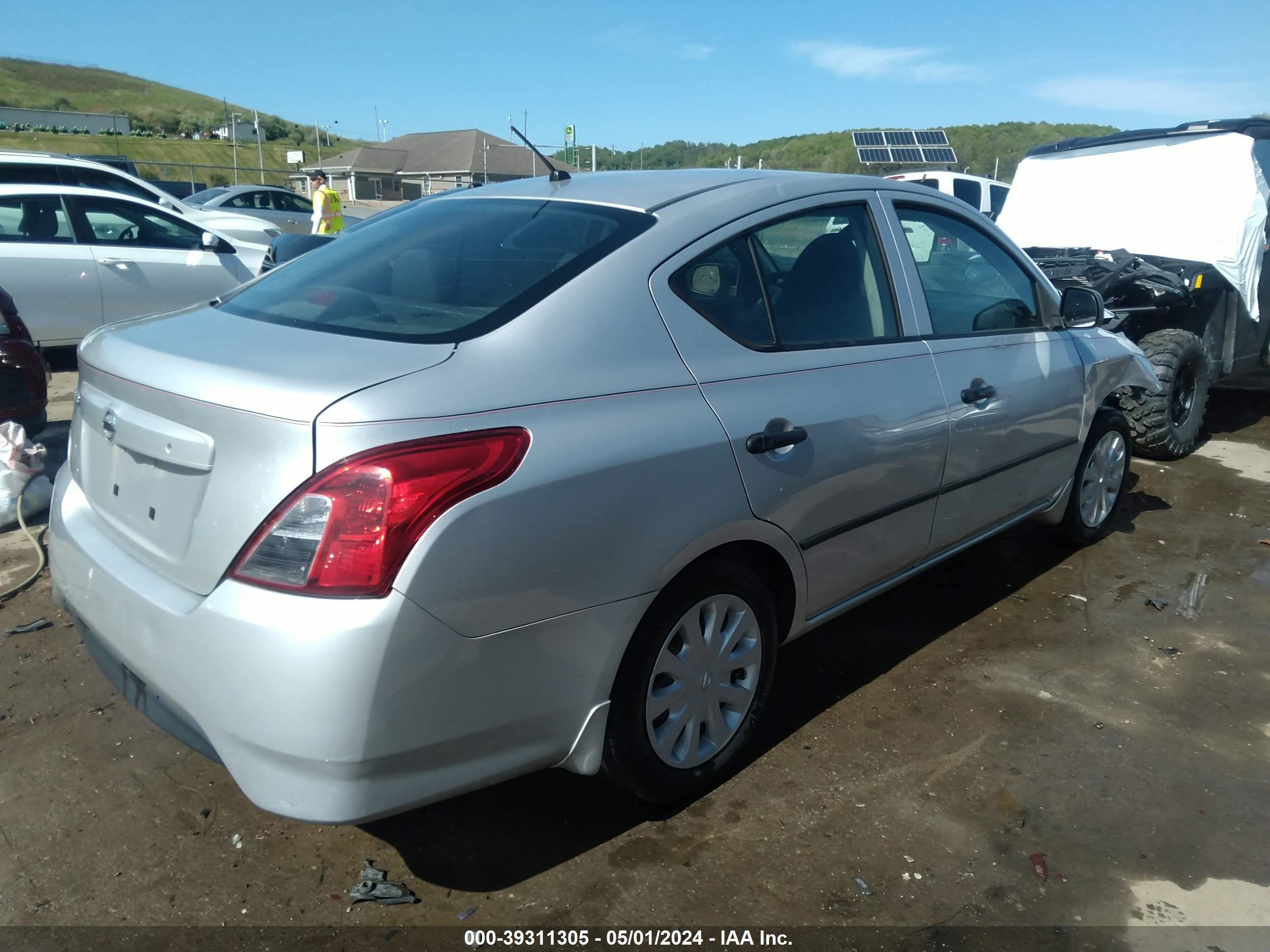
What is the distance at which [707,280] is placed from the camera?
263cm

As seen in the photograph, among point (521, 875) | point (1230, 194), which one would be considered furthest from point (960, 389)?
point (1230, 194)

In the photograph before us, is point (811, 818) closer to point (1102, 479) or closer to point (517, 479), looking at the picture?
point (517, 479)

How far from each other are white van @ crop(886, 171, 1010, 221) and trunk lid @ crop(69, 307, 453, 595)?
13.0 meters

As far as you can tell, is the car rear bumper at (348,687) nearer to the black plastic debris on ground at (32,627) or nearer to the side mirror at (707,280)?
→ the side mirror at (707,280)

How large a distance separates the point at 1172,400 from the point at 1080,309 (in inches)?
117

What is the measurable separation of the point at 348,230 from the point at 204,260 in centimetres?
596

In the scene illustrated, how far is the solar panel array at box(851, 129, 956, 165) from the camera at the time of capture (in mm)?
22891

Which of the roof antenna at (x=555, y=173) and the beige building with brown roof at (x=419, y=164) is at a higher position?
the beige building with brown roof at (x=419, y=164)

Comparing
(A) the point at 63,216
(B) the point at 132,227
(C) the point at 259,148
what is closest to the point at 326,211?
(B) the point at 132,227

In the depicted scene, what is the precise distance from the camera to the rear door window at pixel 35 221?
7.51 metres

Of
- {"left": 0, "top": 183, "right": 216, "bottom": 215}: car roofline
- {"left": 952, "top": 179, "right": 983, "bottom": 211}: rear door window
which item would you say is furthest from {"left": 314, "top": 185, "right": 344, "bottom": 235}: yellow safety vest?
{"left": 952, "top": 179, "right": 983, "bottom": 211}: rear door window

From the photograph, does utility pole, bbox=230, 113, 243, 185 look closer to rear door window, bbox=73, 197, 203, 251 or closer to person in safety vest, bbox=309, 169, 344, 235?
person in safety vest, bbox=309, 169, 344, 235

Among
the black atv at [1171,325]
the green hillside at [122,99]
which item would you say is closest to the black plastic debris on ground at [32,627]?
the black atv at [1171,325]

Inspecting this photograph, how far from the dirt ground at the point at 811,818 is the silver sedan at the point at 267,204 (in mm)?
15431
